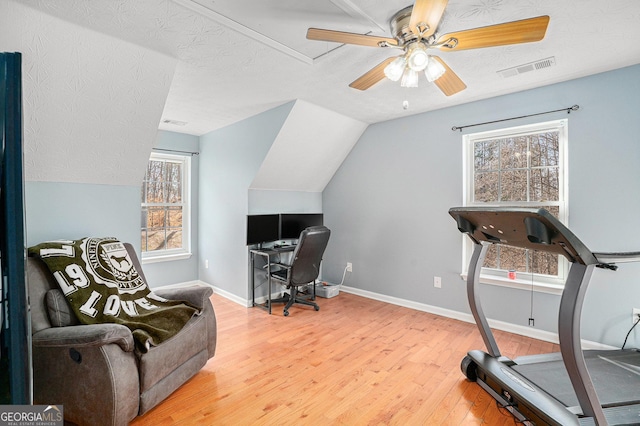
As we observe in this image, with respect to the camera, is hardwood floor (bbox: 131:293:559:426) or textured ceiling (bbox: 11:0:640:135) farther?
hardwood floor (bbox: 131:293:559:426)

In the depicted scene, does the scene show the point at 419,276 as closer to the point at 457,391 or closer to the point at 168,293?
the point at 457,391

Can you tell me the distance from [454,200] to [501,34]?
85.1 inches

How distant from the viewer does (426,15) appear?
141 centimetres

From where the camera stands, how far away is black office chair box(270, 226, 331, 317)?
3.34 metres

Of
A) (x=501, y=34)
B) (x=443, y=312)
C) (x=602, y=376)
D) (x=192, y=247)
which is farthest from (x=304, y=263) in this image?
(x=501, y=34)

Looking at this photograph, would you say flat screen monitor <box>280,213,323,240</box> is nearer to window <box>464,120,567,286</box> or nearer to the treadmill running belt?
window <box>464,120,567,286</box>

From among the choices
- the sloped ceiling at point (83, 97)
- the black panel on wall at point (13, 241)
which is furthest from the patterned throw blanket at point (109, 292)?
the black panel on wall at point (13, 241)

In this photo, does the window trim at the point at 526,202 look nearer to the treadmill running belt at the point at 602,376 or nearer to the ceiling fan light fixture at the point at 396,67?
the treadmill running belt at the point at 602,376

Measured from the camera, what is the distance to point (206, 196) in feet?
Result: 14.8

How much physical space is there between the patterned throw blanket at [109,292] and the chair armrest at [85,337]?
11cm

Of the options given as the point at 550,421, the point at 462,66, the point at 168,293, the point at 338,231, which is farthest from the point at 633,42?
the point at 168,293

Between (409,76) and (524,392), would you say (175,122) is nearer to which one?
(409,76)

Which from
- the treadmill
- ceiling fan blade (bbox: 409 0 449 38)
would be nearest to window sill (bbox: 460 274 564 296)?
the treadmill

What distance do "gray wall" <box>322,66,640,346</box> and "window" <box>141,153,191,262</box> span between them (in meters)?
2.23
